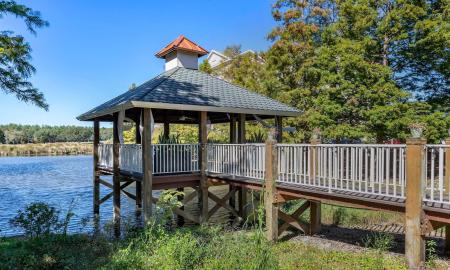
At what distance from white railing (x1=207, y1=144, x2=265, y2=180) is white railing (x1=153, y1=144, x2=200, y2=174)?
1.70ft

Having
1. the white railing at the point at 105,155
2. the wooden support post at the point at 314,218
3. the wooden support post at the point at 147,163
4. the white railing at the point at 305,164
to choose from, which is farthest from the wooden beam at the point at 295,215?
the white railing at the point at 105,155

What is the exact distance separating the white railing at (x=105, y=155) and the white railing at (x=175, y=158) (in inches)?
138

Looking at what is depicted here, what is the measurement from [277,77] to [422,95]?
779 centimetres

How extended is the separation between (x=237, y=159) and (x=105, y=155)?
6757 mm

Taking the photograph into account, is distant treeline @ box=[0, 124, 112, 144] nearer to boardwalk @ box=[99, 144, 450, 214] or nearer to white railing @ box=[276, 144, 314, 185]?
boardwalk @ box=[99, 144, 450, 214]

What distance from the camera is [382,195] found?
5.73 metres

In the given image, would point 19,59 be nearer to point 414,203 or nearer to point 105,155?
point 105,155

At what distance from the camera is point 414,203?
5.04 meters

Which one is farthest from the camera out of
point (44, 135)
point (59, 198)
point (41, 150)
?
point (44, 135)

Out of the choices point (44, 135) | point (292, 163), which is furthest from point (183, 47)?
point (44, 135)

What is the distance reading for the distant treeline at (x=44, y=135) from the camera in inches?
3927

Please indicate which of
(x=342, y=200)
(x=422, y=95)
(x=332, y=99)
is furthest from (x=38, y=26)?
(x=422, y=95)

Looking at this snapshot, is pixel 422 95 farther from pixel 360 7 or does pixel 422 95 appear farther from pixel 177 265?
pixel 177 265

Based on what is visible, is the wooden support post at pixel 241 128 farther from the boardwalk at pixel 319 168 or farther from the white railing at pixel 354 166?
the white railing at pixel 354 166
